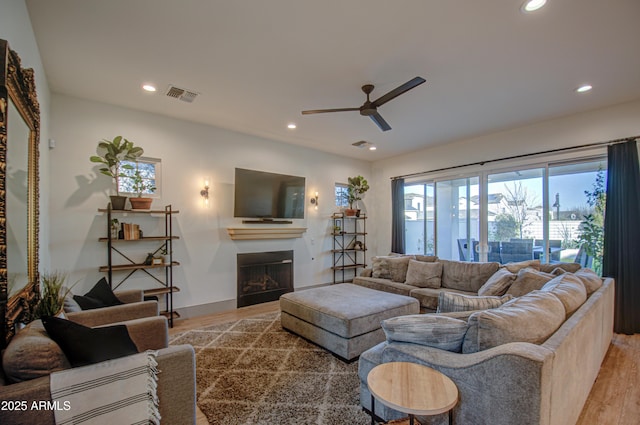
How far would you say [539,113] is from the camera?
4.16 meters

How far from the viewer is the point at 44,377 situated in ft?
4.16

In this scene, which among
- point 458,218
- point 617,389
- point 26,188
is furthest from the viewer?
point 458,218

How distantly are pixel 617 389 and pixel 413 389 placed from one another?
7.85 ft

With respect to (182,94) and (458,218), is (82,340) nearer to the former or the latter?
(182,94)

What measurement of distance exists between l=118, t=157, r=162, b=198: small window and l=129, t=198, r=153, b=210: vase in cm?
34

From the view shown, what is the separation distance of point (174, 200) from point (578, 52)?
5.08m

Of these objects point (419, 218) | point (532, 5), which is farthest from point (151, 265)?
point (419, 218)

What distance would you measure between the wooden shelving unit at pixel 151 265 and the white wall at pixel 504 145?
4634 millimetres

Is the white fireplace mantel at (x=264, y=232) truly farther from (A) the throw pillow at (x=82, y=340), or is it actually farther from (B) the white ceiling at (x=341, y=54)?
(A) the throw pillow at (x=82, y=340)

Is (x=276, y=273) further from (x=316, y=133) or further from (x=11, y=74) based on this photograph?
(x=11, y=74)

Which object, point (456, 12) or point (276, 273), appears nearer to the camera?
point (456, 12)

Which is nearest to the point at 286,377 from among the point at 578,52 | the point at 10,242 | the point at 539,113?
the point at 10,242

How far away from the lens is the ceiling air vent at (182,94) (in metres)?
3.42

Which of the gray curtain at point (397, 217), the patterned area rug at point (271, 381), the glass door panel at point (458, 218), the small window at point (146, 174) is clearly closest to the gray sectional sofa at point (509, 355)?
the patterned area rug at point (271, 381)
